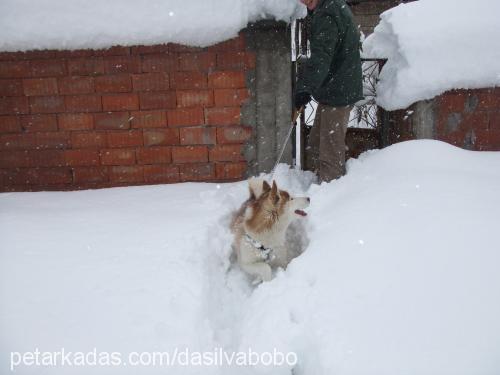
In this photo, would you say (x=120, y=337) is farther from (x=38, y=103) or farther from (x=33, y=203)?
(x=38, y=103)

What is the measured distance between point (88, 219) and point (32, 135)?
1394 millimetres

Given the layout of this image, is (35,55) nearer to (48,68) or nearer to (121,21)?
(48,68)

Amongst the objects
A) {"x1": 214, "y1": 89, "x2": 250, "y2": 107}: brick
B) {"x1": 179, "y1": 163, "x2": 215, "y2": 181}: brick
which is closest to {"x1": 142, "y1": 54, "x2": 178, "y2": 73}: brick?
{"x1": 214, "y1": 89, "x2": 250, "y2": 107}: brick

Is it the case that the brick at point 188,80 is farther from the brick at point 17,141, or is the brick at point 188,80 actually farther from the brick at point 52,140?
the brick at point 17,141

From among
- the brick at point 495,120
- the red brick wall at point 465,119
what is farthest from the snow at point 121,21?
the brick at point 495,120

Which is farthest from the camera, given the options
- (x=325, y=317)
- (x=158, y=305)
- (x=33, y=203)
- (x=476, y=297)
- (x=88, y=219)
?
(x=33, y=203)

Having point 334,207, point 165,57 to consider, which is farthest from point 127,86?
point 334,207

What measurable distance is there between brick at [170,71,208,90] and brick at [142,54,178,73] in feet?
0.28

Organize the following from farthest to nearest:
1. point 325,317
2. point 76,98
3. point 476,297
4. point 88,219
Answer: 1. point 76,98
2. point 88,219
3. point 325,317
4. point 476,297

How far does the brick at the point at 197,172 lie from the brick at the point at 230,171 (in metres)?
0.06

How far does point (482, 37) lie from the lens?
403 cm

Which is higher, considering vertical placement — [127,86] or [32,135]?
[127,86]

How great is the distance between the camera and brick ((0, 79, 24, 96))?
4.05 meters

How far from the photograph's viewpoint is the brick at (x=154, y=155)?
422 cm
